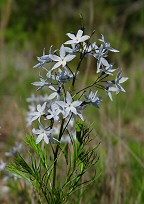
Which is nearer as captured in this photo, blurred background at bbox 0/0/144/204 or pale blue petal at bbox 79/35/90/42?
pale blue petal at bbox 79/35/90/42

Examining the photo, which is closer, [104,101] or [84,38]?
[84,38]

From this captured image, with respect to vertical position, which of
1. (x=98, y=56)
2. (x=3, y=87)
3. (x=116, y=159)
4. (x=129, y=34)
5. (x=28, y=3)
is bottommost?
(x=116, y=159)

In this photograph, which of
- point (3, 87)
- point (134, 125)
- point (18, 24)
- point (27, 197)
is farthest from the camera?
point (18, 24)

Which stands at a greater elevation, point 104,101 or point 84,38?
point 104,101

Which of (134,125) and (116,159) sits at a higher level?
(134,125)

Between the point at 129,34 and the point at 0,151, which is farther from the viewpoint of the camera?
the point at 129,34

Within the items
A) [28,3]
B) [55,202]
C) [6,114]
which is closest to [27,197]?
[55,202]

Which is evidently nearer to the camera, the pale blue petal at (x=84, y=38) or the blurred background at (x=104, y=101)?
the pale blue petal at (x=84, y=38)

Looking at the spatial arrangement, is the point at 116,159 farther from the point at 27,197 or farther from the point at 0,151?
the point at 0,151
